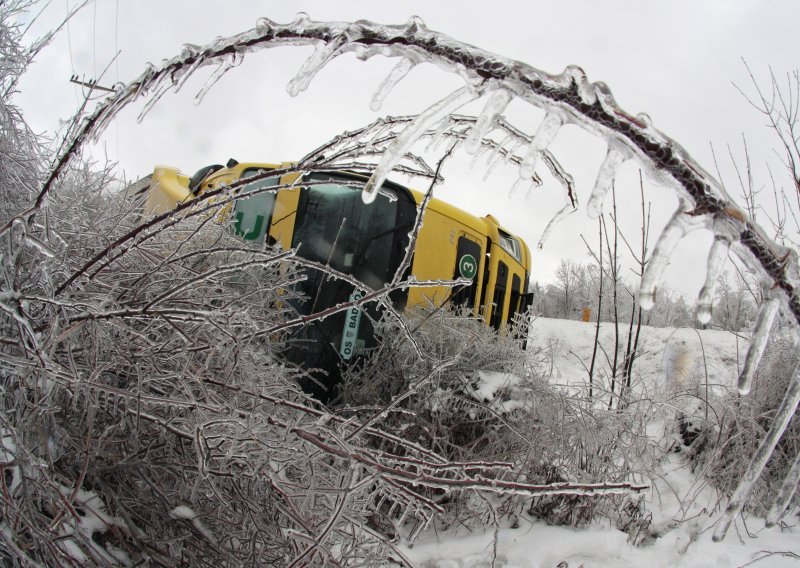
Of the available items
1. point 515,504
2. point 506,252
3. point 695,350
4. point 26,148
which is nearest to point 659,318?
point 695,350

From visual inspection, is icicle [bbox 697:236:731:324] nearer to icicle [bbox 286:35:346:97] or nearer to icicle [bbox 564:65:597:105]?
icicle [bbox 564:65:597:105]

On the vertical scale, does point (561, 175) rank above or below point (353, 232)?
below

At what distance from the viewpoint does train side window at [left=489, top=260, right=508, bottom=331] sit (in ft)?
21.5

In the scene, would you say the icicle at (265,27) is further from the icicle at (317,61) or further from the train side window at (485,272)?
the train side window at (485,272)

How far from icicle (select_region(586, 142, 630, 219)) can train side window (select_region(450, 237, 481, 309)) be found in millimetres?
4990

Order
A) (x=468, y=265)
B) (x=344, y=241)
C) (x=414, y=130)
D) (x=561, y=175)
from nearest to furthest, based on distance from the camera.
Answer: (x=414, y=130) → (x=561, y=175) → (x=344, y=241) → (x=468, y=265)

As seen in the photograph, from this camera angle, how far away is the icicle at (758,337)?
0.51 meters

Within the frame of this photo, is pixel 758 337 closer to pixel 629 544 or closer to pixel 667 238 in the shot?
pixel 667 238

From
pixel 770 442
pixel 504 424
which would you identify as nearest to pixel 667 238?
pixel 770 442

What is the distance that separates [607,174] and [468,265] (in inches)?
210

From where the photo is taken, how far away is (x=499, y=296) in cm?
660

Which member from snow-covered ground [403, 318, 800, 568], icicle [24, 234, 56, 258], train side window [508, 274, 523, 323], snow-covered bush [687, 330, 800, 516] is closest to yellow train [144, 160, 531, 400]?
snow-covered ground [403, 318, 800, 568]

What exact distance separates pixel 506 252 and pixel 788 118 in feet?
10.8

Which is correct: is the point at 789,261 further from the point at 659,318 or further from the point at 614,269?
the point at 659,318
